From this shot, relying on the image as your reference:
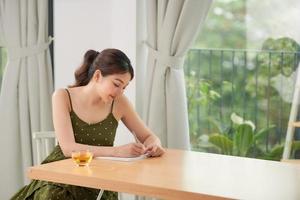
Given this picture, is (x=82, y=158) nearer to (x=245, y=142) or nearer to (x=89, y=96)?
(x=89, y=96)

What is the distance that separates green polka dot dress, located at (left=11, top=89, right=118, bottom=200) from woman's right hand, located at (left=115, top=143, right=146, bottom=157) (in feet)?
0.67

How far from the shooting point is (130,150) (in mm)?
2414

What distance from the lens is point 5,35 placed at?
13.1 ft

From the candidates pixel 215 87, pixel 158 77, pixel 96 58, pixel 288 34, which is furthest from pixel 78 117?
pixel 288 34

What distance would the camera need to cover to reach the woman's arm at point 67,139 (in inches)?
94.3

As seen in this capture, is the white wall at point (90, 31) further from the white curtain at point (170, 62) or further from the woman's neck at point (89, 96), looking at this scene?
the woman's neck at point (89, 96)

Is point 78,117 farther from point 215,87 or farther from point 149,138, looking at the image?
point 215,87

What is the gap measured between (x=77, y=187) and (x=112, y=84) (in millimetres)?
516

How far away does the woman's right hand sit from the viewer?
2391mm

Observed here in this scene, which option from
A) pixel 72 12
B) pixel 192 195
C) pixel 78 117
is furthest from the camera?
pixel 72 12

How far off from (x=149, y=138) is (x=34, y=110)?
4.77ft

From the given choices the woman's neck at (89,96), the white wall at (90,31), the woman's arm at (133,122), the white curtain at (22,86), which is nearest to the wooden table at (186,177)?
the woman's arm at (133,122)

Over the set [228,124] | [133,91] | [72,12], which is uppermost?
[72,12]

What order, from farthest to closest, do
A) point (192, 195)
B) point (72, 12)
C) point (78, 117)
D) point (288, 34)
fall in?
point (72, 12) < point (288, 34) < point (78, 117) < point (192, 195)
